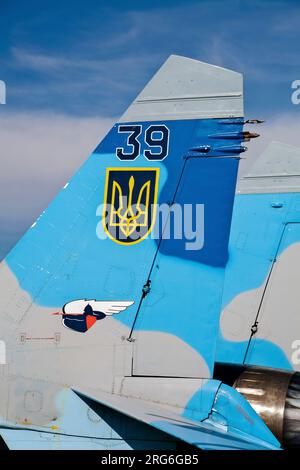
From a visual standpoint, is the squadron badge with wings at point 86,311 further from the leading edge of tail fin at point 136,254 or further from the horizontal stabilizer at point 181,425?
the horizontal stabilizer at point 181,425

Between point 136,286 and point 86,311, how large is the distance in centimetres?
42

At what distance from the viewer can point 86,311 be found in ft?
15.5

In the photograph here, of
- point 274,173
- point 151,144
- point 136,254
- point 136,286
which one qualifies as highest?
point 274,173

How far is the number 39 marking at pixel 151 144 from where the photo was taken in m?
4.93

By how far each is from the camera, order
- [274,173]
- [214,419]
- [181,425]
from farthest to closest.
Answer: [274,173] < [214,419] < [181,425]

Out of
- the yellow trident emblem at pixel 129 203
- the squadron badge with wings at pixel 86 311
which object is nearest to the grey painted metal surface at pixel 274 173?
the yellow trident emblem at pixel 129 203

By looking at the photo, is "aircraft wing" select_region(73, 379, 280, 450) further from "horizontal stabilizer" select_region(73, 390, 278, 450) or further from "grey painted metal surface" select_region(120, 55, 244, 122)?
"grey painted metal surface" select_region(120, 55, 244, 122)

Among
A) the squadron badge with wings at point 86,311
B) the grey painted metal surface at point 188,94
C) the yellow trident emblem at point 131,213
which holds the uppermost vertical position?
the grey painted metal surface at point 188,94

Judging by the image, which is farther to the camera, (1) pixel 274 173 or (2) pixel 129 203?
(1) pixel 274 173

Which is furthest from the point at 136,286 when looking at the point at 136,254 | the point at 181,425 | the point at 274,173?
the point at 274,173

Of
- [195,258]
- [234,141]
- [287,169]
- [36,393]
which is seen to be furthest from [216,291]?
[287,169]

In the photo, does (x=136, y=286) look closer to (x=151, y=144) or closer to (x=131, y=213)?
(x=131, y=213)

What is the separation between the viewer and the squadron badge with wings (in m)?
4.70

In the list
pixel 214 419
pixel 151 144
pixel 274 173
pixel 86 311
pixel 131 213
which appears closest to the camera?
pixel 214 419
